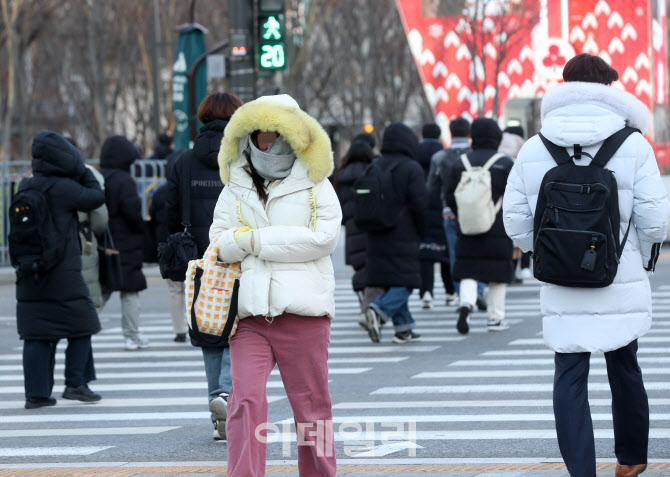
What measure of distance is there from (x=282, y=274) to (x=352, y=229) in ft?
24.5

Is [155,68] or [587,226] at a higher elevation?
[155,68]

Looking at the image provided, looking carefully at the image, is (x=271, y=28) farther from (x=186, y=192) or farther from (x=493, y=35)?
(x=493, y=35)

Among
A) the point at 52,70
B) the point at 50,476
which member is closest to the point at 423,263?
the point at 50,476

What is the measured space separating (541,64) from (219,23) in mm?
15779

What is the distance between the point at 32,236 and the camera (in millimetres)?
8891

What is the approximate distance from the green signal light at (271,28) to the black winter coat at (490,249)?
507cm

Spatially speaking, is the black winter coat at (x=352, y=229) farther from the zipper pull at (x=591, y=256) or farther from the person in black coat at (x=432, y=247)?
the zipper pull at (x=591, y=256)

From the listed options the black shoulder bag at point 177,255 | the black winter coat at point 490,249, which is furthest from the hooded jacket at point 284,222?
the black winter coat at point 490,249

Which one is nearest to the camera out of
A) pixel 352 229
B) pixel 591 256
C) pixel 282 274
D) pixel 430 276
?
pixel 591 256

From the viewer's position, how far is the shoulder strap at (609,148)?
571cm

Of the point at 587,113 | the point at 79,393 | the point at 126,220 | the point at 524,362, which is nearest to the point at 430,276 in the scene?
the point at 126,220

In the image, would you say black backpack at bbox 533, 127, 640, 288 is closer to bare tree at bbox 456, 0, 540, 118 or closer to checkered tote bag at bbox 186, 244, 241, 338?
checkered tote bag at bbox 186, 244, 241, 338

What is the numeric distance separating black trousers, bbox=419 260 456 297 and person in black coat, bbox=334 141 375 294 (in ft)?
4.32

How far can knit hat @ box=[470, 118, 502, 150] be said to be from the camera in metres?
12.5
